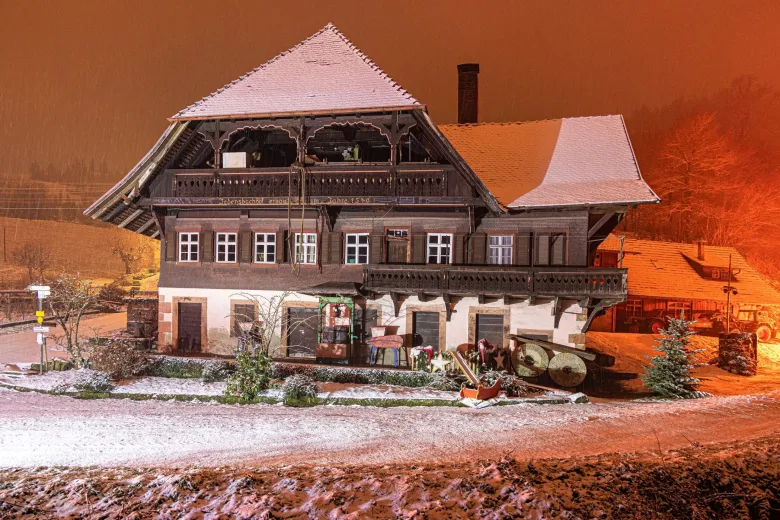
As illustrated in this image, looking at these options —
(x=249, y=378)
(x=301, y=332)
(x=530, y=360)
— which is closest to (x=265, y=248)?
(x=301, y=332)

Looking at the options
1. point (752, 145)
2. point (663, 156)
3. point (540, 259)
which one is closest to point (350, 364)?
point (540, 259)

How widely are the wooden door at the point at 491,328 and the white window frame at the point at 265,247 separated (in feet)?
30.5

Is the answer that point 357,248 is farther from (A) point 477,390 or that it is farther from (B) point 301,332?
(A) point 477,390

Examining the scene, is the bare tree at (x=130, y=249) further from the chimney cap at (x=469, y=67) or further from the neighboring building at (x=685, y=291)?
the neighboring building at (x=685, y=291)

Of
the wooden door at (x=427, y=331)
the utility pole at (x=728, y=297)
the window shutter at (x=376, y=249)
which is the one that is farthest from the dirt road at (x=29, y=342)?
the utility pole at (x=728, y=297)

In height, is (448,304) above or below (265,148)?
below

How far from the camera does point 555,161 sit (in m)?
23.3

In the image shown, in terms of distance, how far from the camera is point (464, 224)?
73.4ft

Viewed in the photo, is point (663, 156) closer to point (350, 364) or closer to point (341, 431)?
point (350, 364)

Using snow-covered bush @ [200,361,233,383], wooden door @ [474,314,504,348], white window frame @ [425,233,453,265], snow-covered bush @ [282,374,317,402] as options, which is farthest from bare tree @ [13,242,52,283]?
wooden door @ [474,314,504,348]

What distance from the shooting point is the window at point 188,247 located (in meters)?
24.4

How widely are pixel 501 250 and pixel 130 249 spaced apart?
74228 mm

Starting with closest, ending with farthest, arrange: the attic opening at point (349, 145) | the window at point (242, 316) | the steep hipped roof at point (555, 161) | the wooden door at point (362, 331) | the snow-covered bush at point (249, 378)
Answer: the snow-covered bush at point (249, 378)
the steep hipped roof at point (555, 161)
the wooden door at point (362, 331)
the window at point (242, 316)
the attic opening at point (349, 145)

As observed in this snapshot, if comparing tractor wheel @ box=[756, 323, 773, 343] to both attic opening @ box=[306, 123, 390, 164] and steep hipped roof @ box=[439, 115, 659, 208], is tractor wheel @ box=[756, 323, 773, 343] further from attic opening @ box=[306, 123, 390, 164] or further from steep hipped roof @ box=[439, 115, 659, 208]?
attic opening @ box=[306, 123, 390, 164]
